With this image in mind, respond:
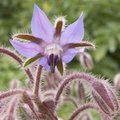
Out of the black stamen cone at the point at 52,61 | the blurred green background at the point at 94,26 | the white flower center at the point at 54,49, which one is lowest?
the black stamen cone at the point at 52,61

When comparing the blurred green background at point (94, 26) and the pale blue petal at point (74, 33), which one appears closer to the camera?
the pale blue petal at point (74, 33)

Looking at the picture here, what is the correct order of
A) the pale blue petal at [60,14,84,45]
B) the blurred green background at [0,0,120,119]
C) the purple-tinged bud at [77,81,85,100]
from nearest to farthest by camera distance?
1. the pale blue petal at [60,14,84,45]
2. the purple-tinged bud at [77,81,85,100]
3. the blurred green background at [0,0,120,119]

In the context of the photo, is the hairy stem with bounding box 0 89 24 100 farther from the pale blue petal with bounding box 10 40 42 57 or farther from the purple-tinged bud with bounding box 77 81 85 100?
the purple-tinged bud with bounding box 77 81 85 100

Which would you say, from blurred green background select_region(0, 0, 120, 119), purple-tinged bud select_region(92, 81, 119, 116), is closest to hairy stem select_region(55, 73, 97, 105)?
purple-tinged bud select_region(92, 81, 119, 116)

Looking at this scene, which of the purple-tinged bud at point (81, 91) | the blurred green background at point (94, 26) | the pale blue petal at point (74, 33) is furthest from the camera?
the blurred green background at point (94, 26)

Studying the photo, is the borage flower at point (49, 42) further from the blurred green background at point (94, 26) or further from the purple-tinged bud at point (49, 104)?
the blurred green background at point (94, 26)

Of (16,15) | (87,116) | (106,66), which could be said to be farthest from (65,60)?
(16,15)

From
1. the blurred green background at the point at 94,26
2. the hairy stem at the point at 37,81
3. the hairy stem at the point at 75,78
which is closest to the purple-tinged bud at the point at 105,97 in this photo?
the hairy stem at the point at 75,78

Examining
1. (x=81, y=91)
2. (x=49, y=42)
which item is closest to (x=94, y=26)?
(x=81, y=91)
